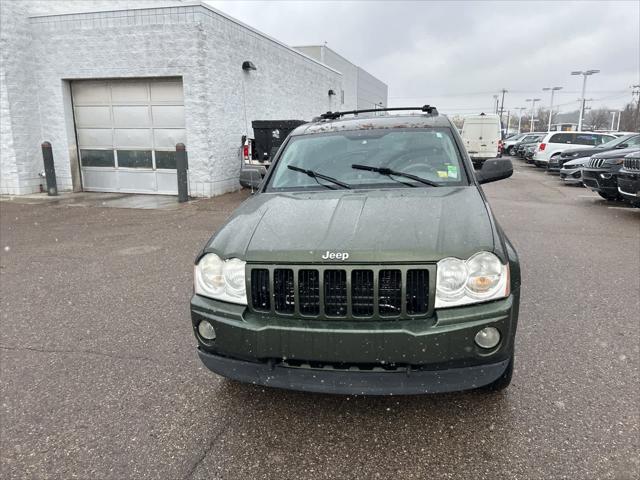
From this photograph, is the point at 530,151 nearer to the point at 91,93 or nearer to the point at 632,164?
the point at 632,164

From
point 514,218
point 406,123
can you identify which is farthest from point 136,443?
point 514,218

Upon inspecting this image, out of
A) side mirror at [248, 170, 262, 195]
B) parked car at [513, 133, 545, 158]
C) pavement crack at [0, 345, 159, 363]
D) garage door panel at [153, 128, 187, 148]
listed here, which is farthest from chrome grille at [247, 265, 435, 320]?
parked car at [513, 133, 545, 158]

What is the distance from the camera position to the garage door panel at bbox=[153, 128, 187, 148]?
39.9 ft

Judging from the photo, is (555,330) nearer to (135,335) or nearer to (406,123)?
(406,123)

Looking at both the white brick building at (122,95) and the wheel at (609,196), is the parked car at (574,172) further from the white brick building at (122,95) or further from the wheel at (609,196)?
the white brick building at (122,95)

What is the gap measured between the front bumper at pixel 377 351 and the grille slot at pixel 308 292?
7cm

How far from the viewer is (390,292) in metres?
2.35

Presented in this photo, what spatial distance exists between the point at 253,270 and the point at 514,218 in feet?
26.8

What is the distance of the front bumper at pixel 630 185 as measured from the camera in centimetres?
855

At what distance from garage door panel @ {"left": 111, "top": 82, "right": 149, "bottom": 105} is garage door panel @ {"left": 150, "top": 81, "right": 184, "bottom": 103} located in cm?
Answer: 26

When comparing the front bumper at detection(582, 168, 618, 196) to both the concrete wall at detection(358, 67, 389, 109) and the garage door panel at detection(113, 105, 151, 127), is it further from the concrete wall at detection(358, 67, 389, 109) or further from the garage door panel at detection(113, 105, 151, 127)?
the concrete wall at detection(358, 67, 389, 109)


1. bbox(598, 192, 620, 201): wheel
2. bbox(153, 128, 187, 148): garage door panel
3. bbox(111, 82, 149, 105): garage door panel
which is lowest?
bbox(598, 192, 620, 201): wheel

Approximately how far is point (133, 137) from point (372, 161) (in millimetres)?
10572

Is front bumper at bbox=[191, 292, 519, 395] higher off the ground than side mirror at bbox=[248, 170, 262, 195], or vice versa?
side mirror at bbox=[248, 170, 262, 195]
